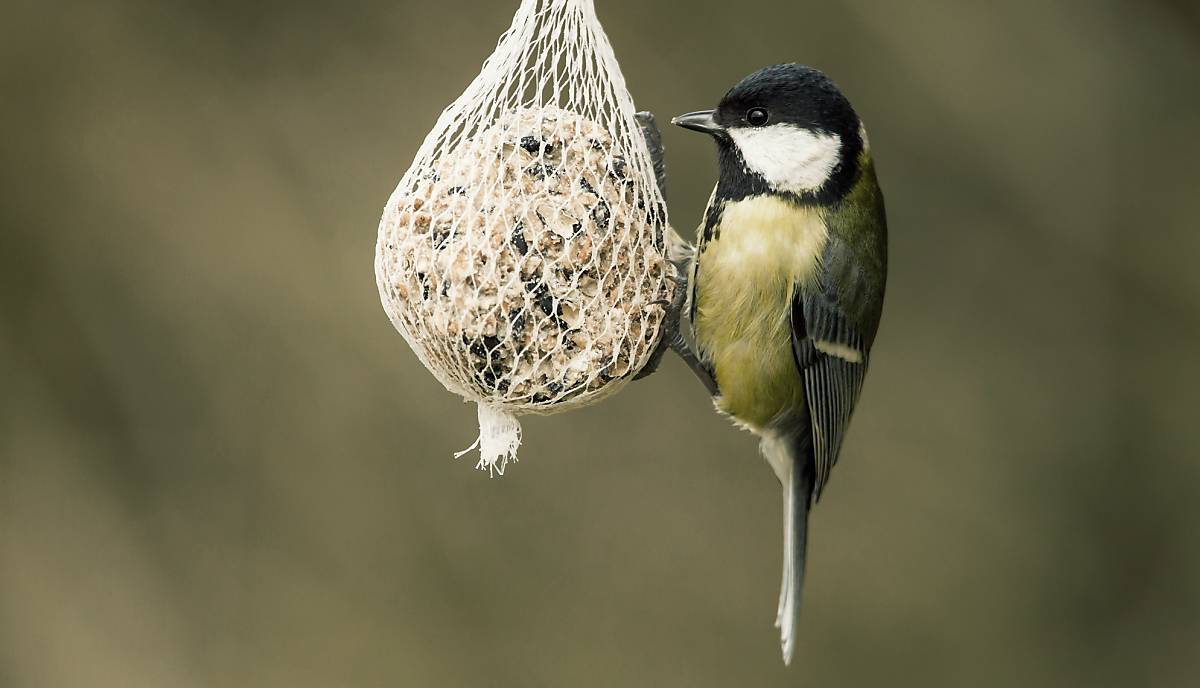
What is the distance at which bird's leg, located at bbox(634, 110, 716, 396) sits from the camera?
6.82 ft

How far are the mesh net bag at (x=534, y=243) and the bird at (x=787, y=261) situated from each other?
15 centimetres

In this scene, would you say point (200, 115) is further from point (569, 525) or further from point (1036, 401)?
point (1036, 401)

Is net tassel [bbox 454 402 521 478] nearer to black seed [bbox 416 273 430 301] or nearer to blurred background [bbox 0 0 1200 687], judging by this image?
black seed [bbox 416 273 430 301]

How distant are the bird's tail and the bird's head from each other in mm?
603

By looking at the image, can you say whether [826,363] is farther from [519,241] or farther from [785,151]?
[519,241]

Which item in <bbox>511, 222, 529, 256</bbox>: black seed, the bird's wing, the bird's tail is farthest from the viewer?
the bird's tail

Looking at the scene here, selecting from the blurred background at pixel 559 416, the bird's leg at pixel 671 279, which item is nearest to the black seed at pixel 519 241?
the bird's leg at pixel 671 279

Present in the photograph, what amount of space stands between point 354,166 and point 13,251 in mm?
961

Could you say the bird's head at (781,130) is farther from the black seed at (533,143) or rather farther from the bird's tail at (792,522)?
the bird's tail at (792,522)

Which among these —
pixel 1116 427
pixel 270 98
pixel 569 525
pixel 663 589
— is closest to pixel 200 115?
pixel 270 98

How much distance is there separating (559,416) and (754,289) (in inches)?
59.4

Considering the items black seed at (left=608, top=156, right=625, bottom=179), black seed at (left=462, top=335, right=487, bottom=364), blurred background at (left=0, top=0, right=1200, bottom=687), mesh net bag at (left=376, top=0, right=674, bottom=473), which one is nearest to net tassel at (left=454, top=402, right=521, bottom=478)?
mesh net bag at (left=376, top=0, right=674, bottom=473)

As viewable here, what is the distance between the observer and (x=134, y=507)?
3.51 metres

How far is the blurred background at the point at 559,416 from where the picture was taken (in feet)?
11.4
